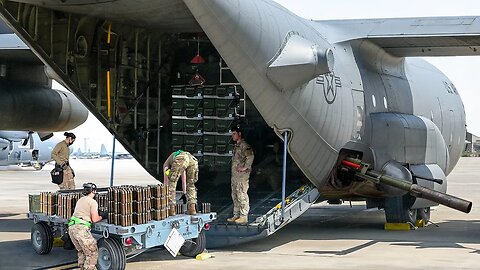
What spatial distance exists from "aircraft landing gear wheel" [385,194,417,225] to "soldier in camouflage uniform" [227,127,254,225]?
160 inches

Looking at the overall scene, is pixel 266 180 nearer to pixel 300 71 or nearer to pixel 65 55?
pixel 300 71

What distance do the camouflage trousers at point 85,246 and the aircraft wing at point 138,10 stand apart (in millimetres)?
4038

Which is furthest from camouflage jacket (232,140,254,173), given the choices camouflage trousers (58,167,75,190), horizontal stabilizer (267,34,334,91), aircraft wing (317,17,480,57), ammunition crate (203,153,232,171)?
camouflage trousers (58,167,75,190)

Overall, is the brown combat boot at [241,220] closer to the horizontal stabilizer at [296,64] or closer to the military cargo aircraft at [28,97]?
the horizontal stabilizer at [296,64]

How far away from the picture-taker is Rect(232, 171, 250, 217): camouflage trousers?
11836 mm

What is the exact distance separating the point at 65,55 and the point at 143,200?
14.6 ft

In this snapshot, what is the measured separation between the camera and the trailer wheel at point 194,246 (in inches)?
423

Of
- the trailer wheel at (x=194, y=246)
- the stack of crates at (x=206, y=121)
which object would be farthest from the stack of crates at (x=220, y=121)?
the trailer wheel at (x=194, y=246)

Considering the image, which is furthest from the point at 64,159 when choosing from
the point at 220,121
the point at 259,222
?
the point at 259,222

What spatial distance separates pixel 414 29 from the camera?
1384 cm

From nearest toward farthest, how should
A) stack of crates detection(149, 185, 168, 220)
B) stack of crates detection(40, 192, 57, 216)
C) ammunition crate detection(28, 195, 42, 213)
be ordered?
1. stack of crates detection(149, 185, 168, 220)
2. stack of crates detection(40, 192, 57, 216)
3. ammunition crate detection(28, 195, 42, 213)

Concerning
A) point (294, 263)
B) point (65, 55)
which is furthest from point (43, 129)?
point (294, 263)

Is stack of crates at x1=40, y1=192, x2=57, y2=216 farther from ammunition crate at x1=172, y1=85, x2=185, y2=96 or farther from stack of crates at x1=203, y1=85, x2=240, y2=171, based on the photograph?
ammunition crate at x1=172, y1=85, x2=185, y2=96

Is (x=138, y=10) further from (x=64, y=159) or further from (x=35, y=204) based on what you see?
(x=35, y=204)
